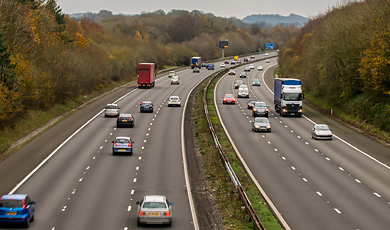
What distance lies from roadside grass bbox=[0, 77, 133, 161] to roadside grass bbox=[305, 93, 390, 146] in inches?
1229

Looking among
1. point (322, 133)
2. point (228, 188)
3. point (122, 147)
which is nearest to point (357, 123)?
point (322, 133)

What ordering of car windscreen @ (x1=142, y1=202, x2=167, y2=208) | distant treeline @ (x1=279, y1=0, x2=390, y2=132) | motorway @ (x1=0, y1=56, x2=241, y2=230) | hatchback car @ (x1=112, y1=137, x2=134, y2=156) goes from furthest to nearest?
distant treeline @ (x1=279, y1=0, x2=390, y2=132)
hatchback car @ (x1=112, y1=137, x2=134, y2=156)
motorway @ (x1=0, y1=56, x2=241, y2=230)
car windscreen @ (x1=142, y1=202, x2=167, y2=208)

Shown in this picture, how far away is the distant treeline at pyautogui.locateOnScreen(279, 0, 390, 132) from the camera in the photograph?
2277 inches

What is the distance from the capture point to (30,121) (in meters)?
57.8

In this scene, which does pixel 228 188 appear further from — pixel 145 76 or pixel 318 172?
pixel 145 76

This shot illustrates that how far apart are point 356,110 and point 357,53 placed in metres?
7.96

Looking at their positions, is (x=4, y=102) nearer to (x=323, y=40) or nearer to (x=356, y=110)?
(x=356, y=110)

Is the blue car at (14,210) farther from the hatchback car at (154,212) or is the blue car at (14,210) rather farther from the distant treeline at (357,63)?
the distant treeline at (357,63)

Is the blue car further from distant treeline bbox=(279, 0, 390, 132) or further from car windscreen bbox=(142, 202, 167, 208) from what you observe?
distant treeline bbox=(279, 0, 390, 132)

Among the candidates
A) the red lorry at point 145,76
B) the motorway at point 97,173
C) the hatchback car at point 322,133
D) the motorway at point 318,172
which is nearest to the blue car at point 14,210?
the motorway at point 97,173

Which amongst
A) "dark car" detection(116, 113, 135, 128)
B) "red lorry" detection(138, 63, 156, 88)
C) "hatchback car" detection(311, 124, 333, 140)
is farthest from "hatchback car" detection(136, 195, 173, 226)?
"red lorry" detection(138, 63, 156, 88)

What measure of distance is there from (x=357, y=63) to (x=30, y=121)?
122 feet

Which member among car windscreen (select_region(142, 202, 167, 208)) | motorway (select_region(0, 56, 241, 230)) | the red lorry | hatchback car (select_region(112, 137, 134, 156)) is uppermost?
the red lorry

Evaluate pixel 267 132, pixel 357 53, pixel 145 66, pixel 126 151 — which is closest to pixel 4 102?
pixel 126 151
